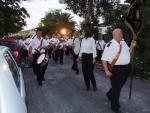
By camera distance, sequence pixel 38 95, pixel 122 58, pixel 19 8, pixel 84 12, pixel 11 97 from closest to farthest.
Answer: pixel 11 97
pixel 122 58
pixel 38 95
pixel 19 8
pixel 84 12

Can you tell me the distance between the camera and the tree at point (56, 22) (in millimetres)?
93625

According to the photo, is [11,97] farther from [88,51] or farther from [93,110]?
[88,51]

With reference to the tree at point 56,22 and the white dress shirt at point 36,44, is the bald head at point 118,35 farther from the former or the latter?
the tree at point 56,22

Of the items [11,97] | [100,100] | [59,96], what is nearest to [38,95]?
[59,96]

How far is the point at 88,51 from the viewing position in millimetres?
12555

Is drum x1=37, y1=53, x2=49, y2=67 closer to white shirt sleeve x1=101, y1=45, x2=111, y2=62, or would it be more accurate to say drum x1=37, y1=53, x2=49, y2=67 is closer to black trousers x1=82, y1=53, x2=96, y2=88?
black trousers x1=82, y1=53, x2=96, y2=88

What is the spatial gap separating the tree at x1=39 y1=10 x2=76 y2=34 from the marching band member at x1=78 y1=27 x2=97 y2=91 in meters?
78.0

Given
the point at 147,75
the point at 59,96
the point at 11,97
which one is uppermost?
the point at 11,97

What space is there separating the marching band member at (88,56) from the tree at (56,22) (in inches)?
3069

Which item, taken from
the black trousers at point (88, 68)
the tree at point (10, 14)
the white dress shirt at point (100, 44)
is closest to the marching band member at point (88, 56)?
the black trousers at point (88, 68)

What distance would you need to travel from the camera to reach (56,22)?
10488 centimetres

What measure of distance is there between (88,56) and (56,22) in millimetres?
92942

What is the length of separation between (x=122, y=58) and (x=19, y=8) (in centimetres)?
1978

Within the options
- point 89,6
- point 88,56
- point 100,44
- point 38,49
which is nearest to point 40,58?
point 38,49
